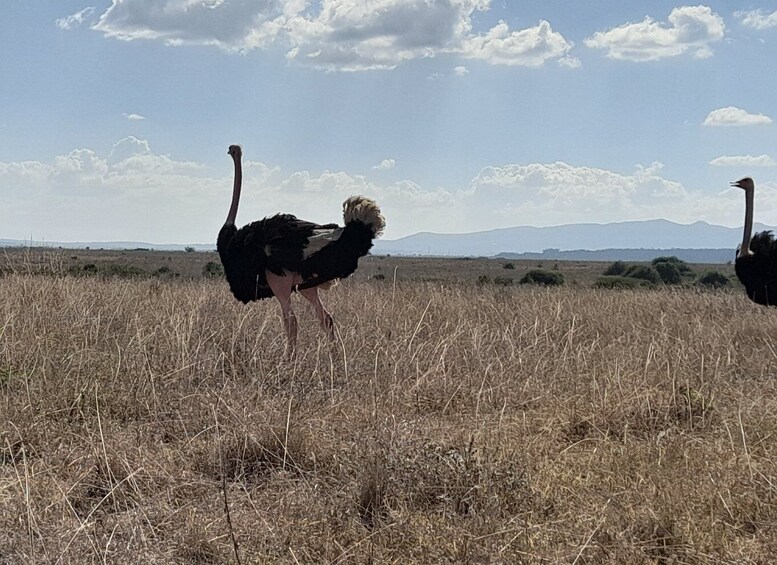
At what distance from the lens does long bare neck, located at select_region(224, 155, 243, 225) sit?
8.13 m

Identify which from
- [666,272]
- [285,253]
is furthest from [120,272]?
[666,272]

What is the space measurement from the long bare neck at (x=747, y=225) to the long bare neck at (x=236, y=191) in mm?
5379

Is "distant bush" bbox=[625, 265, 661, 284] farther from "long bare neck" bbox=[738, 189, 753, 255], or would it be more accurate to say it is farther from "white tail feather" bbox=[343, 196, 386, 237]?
"white tail feather" bbox=[343, 196, 386, 237]

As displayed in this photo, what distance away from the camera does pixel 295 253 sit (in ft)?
23.6

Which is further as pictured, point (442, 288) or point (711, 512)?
point (442, 288)

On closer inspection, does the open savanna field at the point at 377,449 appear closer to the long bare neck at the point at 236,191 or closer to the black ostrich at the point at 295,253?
the black ostrich at the point at 295,253

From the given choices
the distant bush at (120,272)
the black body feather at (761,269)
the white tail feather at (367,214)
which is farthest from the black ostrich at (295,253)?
the distant bush at (120,272)

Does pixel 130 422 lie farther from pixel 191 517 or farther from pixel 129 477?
pixel 191 517

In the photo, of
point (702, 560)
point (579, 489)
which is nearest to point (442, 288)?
point (579, 489)

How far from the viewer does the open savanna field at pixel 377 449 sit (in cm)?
315

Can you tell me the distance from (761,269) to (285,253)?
5.00m

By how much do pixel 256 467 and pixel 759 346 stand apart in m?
5.31

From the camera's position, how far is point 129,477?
3.57m

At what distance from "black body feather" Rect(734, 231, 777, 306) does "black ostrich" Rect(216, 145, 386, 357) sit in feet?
13.8
